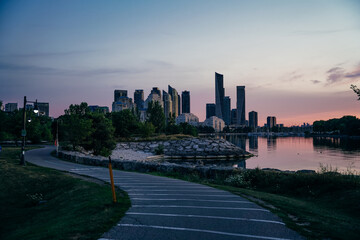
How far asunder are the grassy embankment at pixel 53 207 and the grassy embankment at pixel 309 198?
16.2ft

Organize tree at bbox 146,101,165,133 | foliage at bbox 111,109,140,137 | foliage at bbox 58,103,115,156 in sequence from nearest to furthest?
foliage at bbox 58,103,115,156 < foliage at bbox 111,109,140,137 < tree at bbox 146,101,165,133

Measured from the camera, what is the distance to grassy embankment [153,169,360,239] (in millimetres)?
6602

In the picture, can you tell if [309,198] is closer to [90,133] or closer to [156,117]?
[90,133]

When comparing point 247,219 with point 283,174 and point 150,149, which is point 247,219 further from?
point 150,149

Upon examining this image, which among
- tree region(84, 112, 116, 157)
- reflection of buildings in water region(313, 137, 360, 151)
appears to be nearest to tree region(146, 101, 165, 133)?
tree region(84, 112, 116, 157)

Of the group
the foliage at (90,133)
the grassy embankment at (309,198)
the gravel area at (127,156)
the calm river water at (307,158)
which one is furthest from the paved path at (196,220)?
the gravel area at (127,156)

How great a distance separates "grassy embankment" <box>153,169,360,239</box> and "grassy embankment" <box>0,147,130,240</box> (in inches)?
194

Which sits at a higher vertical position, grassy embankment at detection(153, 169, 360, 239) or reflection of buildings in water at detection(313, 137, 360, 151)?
grassy embankment at detection(153, 169, 360, 239)

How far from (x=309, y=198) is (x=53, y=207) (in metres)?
11.4

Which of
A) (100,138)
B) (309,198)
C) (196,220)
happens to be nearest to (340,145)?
(100,138)

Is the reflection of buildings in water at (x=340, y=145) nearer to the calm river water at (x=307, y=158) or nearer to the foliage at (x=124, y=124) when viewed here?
the calm river water at (x=307, y=158)

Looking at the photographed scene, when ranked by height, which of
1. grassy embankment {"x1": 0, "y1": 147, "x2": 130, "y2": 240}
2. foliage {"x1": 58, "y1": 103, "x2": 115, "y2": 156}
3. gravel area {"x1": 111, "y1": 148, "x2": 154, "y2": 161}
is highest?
foliage {"x1": 58, "y1": 103, "x2": 115, "y2": 156}

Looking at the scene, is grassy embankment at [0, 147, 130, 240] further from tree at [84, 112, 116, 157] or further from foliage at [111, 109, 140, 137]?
foliage at [111, 109, 140, 137]

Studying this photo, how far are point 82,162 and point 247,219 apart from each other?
21775 mm
